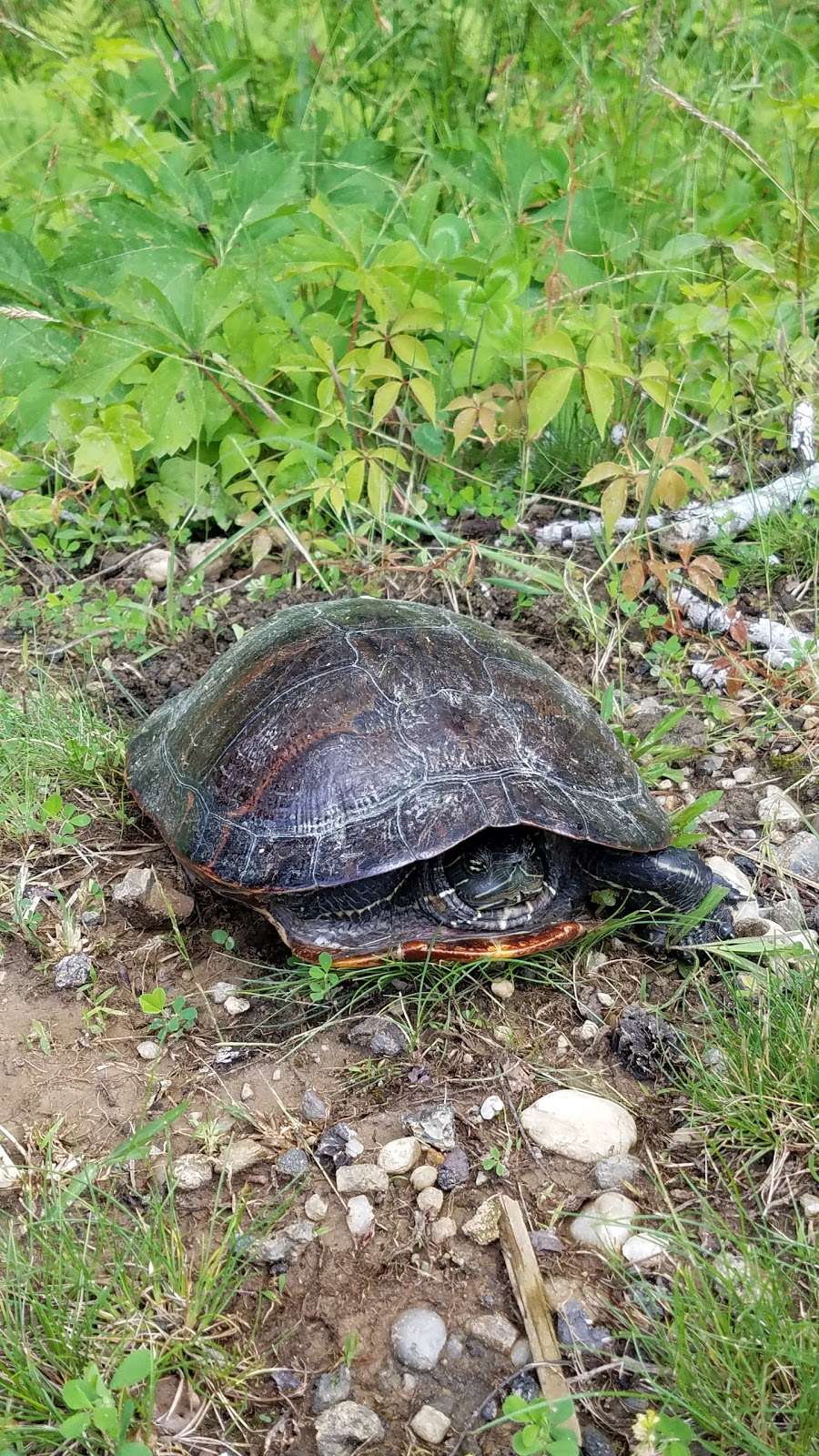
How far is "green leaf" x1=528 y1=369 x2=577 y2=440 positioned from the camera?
2.96 metres

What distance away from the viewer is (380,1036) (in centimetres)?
211

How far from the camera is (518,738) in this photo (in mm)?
2293

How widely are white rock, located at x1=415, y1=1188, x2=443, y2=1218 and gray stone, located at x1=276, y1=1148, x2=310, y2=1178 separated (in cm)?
22

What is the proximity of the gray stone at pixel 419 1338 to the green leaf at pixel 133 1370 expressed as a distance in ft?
1.29

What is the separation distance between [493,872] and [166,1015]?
0.79m

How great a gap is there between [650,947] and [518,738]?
1.94 feet

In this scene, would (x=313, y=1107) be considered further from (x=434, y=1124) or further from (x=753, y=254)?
(x=753, y=254)

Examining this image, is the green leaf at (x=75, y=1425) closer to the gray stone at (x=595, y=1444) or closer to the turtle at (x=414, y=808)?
the gray stone at (x=595, y=1444)

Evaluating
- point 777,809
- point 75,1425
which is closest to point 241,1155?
point 75,1425

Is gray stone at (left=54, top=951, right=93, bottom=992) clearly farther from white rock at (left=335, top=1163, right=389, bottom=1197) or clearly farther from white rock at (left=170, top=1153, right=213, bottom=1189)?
white rock at (left=335, top=1163, right=389, bottom=1197)

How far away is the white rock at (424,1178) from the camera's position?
185 cm

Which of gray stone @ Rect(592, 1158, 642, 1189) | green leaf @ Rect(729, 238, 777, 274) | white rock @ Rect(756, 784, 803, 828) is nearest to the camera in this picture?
gray stone @ Rect(592, 1158, 642, 1189)

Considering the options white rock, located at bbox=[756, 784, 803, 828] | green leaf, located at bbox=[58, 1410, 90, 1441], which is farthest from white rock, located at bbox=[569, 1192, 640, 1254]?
white rock, located at bbox=[756, 784, 803, 828]

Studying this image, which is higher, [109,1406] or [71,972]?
[109,1406]
